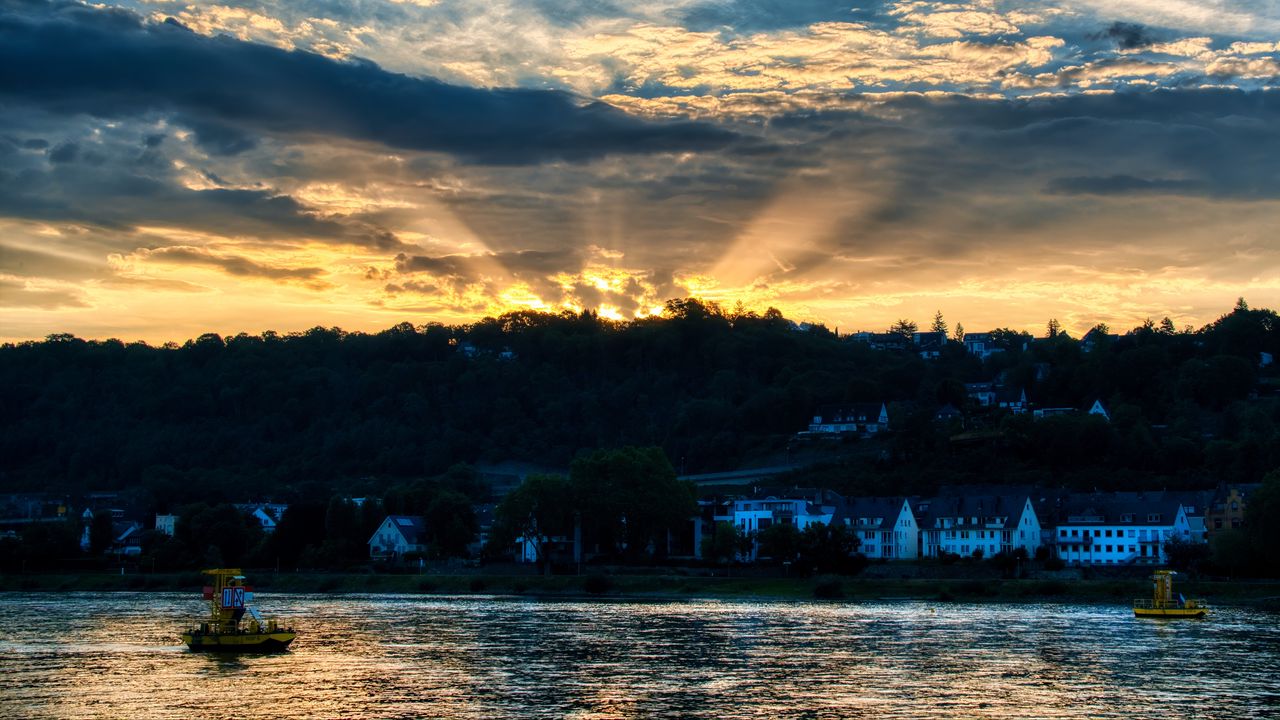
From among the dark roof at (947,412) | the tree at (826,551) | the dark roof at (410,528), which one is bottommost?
the tree at (826,551)

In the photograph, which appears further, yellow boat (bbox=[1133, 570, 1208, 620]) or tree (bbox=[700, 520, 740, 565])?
tree (bbox=[700, 520, 740, 565])

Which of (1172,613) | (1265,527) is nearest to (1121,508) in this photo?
(1265,527)

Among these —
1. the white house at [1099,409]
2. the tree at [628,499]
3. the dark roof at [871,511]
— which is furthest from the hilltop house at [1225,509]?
the tree at [628,499]

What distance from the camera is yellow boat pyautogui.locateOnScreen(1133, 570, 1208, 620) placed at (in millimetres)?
83125

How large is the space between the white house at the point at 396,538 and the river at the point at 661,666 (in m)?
53.2

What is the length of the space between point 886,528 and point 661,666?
83789 mm

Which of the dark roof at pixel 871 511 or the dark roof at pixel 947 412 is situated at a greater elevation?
the dark roof at pixel 947 412

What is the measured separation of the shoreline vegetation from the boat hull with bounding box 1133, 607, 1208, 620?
35.7ft

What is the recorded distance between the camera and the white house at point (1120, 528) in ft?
431

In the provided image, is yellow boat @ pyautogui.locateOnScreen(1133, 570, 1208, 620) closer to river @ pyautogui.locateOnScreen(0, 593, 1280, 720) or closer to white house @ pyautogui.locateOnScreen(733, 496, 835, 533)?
river @ pyautogui.locateOnScreen(0, 593, 1280, 720)

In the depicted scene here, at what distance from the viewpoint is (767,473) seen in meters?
182

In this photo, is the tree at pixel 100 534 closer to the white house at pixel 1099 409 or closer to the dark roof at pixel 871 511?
the dark roof at pixel 871 511

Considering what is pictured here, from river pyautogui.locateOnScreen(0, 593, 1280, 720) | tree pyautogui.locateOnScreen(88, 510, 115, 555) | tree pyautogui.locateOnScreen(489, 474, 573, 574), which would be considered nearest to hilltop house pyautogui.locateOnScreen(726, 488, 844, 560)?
tree pyautogui.locateOnScreen(489, 474, 573, 574)

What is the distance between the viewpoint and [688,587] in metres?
114
